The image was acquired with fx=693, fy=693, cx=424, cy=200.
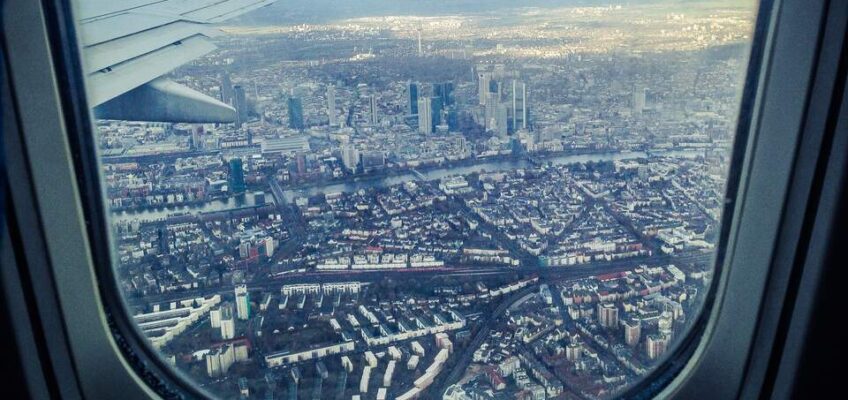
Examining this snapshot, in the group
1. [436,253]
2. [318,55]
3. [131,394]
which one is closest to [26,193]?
[131,394]

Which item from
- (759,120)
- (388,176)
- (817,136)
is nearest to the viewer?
(817,136)

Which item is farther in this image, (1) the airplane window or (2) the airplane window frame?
(1) the airplane window

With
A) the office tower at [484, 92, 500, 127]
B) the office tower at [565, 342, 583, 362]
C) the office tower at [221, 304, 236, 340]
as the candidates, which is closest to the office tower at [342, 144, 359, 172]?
the office tower at [484, 92, 500, 127]

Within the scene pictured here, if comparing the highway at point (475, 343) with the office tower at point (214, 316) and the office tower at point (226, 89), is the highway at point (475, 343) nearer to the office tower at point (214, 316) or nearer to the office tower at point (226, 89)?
the office tower at point (214, 316)

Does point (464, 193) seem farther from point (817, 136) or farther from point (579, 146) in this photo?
point (817, 136)

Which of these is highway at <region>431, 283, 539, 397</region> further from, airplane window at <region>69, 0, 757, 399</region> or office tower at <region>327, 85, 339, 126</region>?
office tower at <region>327, 85, 339, 126</region>

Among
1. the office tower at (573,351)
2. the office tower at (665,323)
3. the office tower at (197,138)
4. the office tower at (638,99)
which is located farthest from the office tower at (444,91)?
the office tower at (665,323)
